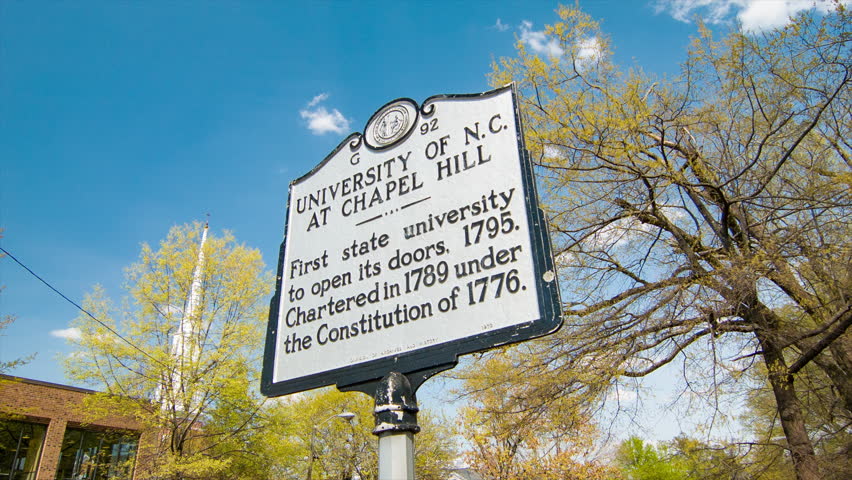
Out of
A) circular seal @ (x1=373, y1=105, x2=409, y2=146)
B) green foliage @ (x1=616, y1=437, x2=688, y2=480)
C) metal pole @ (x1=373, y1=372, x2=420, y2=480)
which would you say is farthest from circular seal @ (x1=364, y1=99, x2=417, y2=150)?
green foliage @ (x1=616, y1=437, x2=688, y2=480)

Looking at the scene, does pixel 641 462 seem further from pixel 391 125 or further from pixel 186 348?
pixel 391 125

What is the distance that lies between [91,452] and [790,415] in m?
23.9

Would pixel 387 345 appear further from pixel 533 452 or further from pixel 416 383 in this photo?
pixel 533 452

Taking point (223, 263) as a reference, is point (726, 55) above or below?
below

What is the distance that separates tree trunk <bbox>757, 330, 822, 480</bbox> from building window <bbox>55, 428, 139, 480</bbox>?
20.6 m

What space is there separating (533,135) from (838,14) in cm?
412

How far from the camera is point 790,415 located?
852cm

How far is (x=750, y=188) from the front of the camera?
28.2ft

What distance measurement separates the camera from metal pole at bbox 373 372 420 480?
229cm

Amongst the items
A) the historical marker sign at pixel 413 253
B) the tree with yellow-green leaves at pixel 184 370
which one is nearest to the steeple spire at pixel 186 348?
the tree with yellow-green leaves at pixel 184 370

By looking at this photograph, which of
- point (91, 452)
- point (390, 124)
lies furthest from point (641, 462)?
point (390, 124)

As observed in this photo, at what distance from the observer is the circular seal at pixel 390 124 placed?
3104 millimetres

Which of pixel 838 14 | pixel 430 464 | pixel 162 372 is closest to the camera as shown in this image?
pixel 838 14

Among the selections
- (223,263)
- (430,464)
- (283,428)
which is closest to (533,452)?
(430,464)
